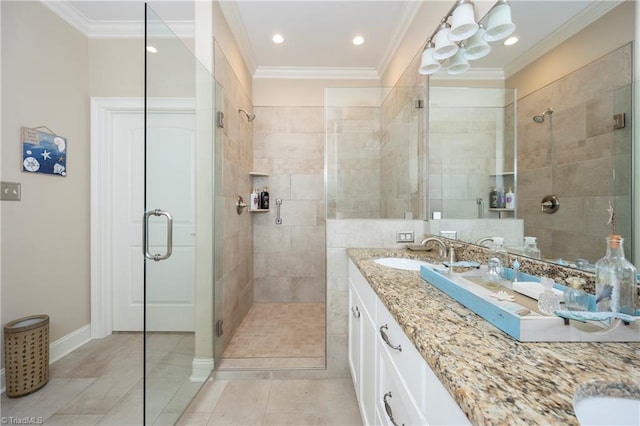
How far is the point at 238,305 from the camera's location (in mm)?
2633

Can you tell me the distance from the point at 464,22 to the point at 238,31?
6.65ft

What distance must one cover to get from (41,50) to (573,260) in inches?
135

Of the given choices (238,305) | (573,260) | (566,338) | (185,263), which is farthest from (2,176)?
(573,260)

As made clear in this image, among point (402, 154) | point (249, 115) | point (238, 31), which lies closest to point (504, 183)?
point (402, 154)

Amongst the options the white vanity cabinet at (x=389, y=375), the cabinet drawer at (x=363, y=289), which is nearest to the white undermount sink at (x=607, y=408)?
the white vanity cabinet at (x=389, y=375)

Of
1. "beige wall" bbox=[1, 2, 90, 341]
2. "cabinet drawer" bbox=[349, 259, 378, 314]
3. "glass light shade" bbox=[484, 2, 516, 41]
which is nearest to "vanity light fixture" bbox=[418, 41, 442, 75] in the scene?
"glass light shade" bbox=[484, 2, 516, 41]

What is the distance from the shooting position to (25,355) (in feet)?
5.54

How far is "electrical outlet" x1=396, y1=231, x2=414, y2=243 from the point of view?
1.88 m

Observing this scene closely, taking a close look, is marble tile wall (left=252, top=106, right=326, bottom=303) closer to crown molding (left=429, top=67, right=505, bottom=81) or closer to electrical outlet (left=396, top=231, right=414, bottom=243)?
electrical outlet (left=396, top=231, right=414, bottom=243)

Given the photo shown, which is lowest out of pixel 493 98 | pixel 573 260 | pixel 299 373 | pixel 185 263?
pixel 299 373

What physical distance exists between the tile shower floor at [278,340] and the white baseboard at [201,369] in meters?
0.10

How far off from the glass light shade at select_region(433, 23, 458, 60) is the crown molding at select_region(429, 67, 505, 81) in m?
0.14

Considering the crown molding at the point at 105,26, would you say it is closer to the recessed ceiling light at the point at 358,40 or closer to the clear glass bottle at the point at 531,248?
the recessed ceiling light at the point at 358,40

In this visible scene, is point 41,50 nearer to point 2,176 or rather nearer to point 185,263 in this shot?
point 2,176
